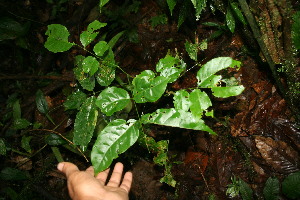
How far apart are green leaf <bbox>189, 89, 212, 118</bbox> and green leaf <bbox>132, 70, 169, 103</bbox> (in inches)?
7.6

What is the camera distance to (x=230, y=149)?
7.69ft

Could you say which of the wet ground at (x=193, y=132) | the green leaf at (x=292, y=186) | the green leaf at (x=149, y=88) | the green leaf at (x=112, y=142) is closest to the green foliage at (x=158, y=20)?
the wet ground at (x=193, y=132)

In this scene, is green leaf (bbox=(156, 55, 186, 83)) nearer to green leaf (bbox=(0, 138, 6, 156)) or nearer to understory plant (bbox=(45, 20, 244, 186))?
understory plant (bbox=(45, 20, 244, 186))

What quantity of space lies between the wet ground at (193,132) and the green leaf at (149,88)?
1096 mm

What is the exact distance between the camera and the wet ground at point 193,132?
7.25ft

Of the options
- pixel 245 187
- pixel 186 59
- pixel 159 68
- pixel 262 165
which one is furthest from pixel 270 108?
pixel 159 68

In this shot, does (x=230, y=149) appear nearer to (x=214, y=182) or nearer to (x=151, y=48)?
(x=214, y=182)

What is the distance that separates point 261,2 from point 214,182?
1.85m

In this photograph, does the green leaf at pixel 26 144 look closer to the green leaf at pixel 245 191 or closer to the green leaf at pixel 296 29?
the green leaf at pixel 245 191

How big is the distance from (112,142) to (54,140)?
141 cm

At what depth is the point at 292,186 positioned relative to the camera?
6.54ft

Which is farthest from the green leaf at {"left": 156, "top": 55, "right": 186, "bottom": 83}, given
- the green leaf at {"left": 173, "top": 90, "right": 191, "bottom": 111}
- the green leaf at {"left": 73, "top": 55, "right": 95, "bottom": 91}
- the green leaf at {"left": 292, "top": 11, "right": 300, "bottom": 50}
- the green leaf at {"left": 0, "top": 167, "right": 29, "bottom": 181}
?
the green leaf at {"left": 0, "top": 167, "right": 29, "bottom": 181}

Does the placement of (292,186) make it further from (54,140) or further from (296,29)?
(54,140)

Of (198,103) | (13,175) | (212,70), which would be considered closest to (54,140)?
(13,175)
